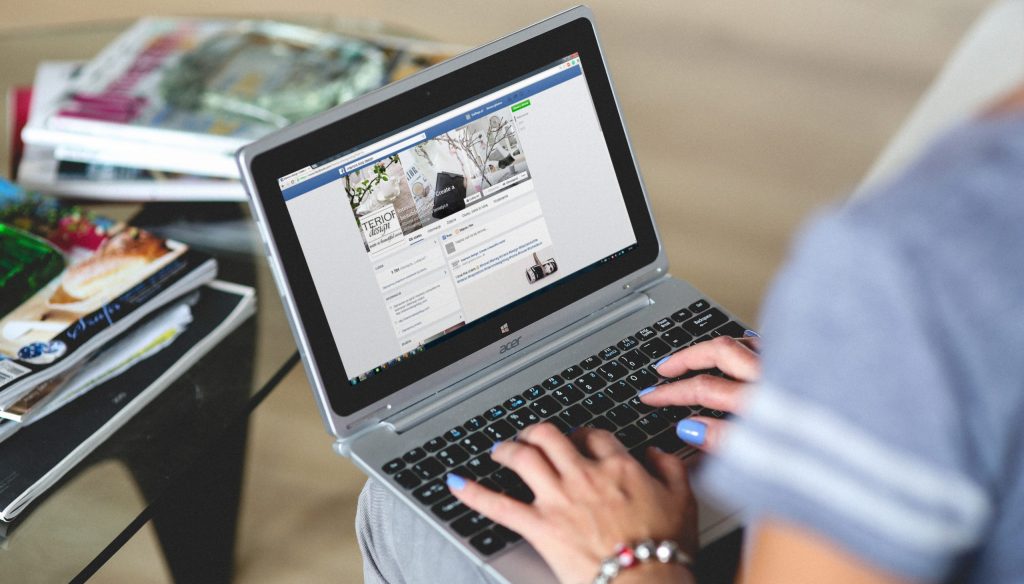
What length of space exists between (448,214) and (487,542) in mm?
319

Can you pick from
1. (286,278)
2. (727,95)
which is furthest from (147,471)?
(727,95)

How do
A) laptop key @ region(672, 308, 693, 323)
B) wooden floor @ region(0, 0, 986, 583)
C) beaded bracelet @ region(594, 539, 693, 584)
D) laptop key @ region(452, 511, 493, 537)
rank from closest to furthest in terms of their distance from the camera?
→ beaded bracelet @ region(594, 539, 693, 584) < laptop key @ region(452, 511, 493, 537) < laptop key @ region(672, 308, 693, 323) < wooden floor @ region(0, 0, 986, 583)

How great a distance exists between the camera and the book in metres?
0.97

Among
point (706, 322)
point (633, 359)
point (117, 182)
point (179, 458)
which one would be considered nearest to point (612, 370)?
point (633, 359)

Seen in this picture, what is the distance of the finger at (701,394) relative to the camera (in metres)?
0.94

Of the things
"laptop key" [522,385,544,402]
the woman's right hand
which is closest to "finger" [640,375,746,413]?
the woman's right hand

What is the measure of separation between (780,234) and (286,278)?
1.55 metres

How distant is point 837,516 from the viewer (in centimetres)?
48

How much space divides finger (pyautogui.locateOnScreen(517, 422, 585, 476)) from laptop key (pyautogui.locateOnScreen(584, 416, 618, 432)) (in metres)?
0.10

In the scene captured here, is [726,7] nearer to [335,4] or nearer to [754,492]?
[335,4]

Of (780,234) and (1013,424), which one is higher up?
(1013,424)

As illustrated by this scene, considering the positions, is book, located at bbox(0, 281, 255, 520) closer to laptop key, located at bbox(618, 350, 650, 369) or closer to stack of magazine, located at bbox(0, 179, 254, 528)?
Answer: stack of magazine, located at bbox(0, 179, 254, 528)

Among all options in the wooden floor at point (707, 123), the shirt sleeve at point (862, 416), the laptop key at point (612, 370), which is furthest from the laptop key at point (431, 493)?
the wooden floor at point (707, 123)

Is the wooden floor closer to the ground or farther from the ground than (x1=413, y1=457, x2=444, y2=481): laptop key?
closer to the ground
